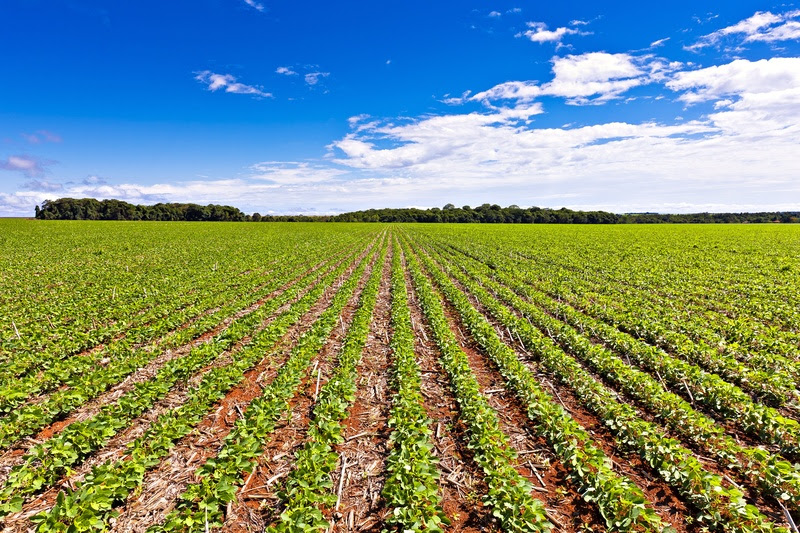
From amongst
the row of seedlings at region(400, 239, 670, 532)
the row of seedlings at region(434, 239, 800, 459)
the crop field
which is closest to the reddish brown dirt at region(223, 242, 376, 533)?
the crop field

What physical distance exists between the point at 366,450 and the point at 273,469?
1.63 meters

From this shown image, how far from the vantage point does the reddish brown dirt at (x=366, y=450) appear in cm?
527

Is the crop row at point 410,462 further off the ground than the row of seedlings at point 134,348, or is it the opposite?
the row of seedlings at point 134,348

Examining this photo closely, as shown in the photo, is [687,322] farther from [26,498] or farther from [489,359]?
[26,498]

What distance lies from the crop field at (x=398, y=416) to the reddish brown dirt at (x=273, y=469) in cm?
4

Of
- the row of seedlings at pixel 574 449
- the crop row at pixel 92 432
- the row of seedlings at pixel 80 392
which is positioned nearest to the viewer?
the row of seedlings at pixel 574 449

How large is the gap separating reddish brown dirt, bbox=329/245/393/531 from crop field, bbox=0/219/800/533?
1.7 inches

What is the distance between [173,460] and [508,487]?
5.59 meters

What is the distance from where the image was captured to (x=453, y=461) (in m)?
6.40

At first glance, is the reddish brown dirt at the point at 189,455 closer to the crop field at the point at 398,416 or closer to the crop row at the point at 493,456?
the crop field at the point at 398,416

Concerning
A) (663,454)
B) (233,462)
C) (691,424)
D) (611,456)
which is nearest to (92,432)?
(233,462)

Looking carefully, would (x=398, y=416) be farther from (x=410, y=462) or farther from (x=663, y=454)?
(x=663, y=454)

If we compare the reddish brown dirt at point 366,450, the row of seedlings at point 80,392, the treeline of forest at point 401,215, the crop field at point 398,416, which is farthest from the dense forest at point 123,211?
the reddish brown dirt at point 366,450

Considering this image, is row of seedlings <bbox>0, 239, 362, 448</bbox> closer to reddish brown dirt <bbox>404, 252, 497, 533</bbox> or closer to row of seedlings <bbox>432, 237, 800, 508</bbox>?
reddish brown dirt <bbox>404, 252, 497, 533</bbox>
